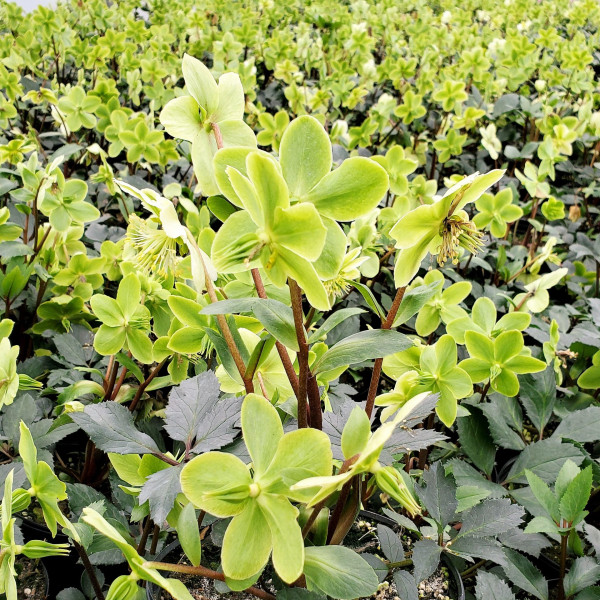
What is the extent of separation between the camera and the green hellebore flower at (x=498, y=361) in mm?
858

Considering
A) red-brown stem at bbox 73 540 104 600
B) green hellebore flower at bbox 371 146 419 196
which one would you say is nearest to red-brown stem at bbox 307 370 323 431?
red-brown stem at bbox 73 540 104 600

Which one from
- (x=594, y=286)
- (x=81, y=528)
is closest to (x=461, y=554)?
(x=81, y=528)

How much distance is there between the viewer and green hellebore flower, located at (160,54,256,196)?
576mm

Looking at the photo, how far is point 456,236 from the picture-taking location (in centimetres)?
55

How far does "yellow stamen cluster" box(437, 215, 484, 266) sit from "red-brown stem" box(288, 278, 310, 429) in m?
0.14

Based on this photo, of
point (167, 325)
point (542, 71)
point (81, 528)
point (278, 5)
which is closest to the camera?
point (81, 528)

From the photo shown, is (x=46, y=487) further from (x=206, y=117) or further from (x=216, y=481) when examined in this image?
(x=206, y=117)

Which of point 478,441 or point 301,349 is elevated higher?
point 301,349

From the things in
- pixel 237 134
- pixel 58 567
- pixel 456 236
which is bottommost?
pixel 58 567

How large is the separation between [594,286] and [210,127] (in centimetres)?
132

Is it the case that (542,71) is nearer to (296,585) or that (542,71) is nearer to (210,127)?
(210,127)

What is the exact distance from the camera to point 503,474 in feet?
3.42

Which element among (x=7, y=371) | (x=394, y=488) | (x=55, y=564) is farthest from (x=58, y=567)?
(x=394, y=488)

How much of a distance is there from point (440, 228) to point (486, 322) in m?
0.48
